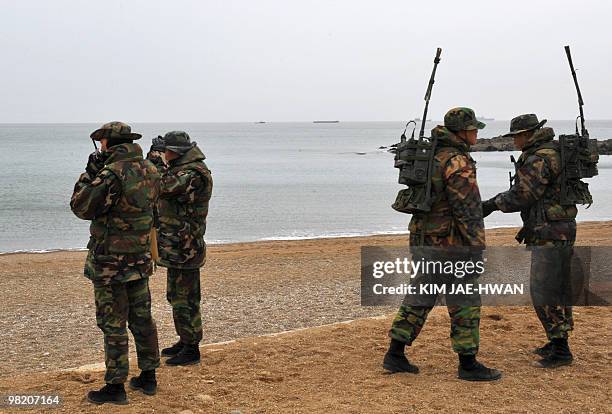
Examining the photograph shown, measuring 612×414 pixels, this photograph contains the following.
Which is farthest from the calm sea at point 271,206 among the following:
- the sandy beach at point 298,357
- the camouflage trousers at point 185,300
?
the camouflage trousers at point 185,300

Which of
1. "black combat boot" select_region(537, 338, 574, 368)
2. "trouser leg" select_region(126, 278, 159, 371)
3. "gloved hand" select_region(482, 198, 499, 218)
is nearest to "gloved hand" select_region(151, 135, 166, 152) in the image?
"trouser leg" select_region(126, 278, 159, 371)

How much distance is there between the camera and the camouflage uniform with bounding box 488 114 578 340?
6191mm

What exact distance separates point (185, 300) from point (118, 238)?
4.42 feet

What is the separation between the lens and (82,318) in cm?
987

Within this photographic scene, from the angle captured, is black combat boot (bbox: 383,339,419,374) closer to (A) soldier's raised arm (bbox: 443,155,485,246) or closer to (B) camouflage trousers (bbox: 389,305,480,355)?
(B) camouflage trousers (bbox: 389,305,480,355)

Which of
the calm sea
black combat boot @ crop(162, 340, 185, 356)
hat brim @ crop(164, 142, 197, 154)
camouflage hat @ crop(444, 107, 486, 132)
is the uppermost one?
camouflage hat @ crop(444, 107, 486, 132)

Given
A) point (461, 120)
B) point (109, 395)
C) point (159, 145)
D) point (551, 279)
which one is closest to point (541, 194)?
point (551, 279)

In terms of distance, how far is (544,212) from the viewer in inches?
247

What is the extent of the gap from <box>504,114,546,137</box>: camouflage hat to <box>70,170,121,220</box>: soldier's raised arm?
10.9ft

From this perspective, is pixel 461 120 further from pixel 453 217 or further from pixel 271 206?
pixel 271 206

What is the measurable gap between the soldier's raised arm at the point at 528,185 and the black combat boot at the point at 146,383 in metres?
3.17

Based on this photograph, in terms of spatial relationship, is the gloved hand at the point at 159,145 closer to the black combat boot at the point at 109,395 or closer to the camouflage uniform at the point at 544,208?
the black combat boot at the point at 109,395

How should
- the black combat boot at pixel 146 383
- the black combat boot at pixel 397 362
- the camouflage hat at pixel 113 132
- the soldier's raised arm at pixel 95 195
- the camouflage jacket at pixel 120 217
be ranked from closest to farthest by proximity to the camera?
1. the soldier's raised arm at pixel 95 195
2. the camouflage jacket at pixel 120 217
3. the camouflage hat at pixel 113 132
4. the black combat boot at pixel 146 383
5. the black combat boot at pixel 397 362

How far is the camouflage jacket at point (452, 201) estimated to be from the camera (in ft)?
18.6
